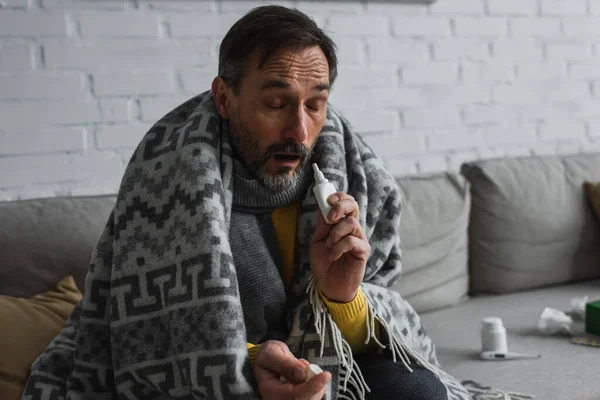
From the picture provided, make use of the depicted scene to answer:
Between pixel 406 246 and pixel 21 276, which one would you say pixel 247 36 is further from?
pixel 406 246

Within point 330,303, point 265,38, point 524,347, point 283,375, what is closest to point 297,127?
point 265,38

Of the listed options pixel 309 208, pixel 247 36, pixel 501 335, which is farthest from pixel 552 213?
pixel 247 36

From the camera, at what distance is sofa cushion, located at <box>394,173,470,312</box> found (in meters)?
2.20

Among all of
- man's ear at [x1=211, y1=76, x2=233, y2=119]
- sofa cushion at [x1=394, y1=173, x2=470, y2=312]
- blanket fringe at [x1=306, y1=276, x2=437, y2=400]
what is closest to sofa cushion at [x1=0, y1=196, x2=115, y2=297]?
man's ear at [x1=211, y1=76, x2=233, y2=119]

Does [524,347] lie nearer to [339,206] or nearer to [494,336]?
[494,336]

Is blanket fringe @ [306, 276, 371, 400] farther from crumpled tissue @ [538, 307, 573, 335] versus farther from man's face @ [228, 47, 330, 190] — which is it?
crumpled tissue @ [538, 307, 573, 335]

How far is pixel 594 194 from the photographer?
2494mm

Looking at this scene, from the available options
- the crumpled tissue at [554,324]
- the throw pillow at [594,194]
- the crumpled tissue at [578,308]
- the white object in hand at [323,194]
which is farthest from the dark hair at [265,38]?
the throw pillow at [594,194]

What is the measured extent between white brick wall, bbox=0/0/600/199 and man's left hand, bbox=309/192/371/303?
0.85 m

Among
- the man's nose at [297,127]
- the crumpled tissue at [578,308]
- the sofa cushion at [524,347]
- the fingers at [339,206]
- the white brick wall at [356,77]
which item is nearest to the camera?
the fingers at [339,206]

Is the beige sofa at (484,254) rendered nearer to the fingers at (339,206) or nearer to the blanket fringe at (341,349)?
the blanket fringe at (341,349)

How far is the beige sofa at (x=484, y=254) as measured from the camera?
5.79 feet

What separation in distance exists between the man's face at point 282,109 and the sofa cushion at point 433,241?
2.57 ft

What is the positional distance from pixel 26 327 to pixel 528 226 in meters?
1.44
